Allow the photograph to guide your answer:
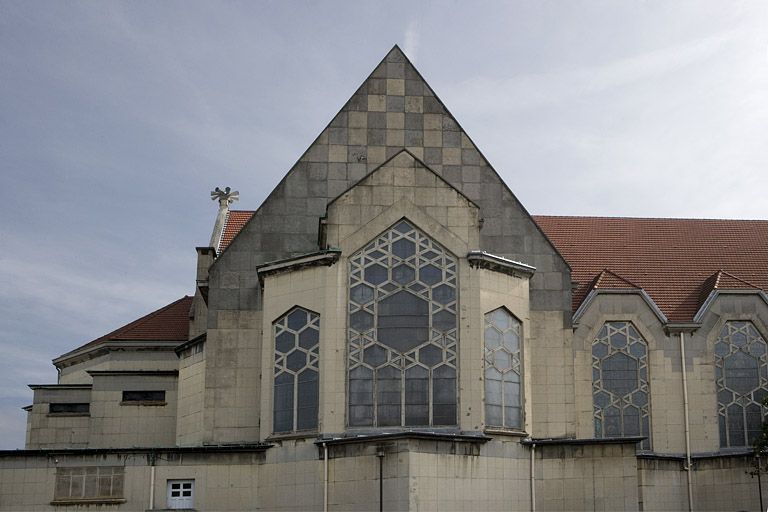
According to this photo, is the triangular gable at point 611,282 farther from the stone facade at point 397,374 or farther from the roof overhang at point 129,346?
the roof overhang at point 129,346

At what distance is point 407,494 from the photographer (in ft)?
97.2

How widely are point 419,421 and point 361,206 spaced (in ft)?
22.9

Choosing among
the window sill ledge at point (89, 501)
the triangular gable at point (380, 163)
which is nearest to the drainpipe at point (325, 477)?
the window sill ledge at point (89, 501)

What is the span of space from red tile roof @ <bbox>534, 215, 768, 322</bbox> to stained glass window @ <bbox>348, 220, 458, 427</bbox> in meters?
9.35

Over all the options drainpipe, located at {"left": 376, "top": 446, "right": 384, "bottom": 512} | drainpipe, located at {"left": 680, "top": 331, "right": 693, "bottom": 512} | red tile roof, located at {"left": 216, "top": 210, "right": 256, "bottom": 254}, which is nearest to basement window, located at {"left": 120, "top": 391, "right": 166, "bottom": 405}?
red tile roof, located at {"left": 216, "top": 210, "right": 256, "bottom": 254}

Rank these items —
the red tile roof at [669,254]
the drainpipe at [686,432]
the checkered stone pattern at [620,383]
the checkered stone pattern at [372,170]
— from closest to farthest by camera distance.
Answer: the checkered stone pattern at [372,170]
the drainpipe at [686,432]
the checkered stone pattern at [620,383]
the red tile roof at [669,254]

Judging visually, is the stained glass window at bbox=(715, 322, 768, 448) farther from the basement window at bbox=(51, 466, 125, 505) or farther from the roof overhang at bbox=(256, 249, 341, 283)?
the basement window at bbox=(51, 466, 125, 505)

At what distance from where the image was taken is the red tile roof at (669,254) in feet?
139

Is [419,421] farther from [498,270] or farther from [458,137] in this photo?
[458,137]

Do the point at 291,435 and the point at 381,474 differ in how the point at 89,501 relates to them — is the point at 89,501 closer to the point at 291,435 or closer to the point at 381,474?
the point at 291,435

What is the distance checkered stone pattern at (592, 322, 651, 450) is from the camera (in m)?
39.8

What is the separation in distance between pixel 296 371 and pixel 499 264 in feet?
23.5

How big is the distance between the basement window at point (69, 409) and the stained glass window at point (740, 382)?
24.8 m

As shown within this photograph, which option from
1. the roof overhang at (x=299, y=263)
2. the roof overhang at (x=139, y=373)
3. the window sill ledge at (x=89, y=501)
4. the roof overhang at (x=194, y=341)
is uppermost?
the roof overhang at (x=299, y=263)
